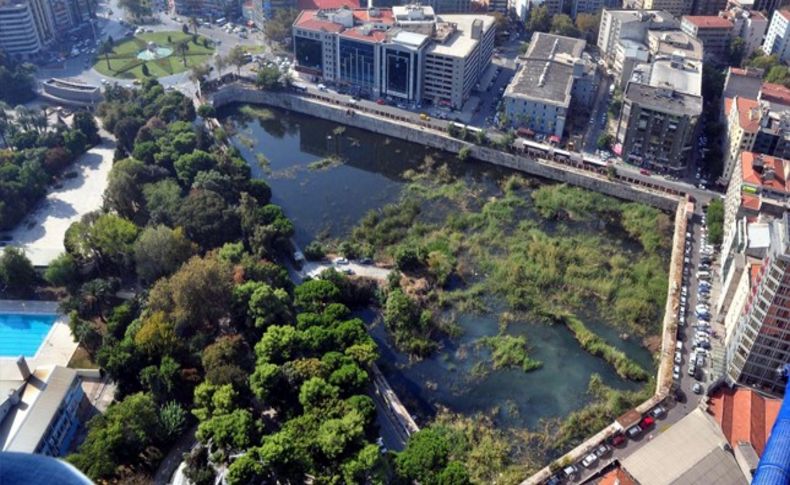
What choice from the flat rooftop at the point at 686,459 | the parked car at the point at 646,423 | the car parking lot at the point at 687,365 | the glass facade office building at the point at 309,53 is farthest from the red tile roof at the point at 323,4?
the flat rooftop at the point at 686,459

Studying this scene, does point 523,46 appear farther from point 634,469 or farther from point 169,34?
point 634,469

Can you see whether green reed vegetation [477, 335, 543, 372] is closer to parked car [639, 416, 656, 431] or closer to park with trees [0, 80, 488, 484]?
parked car [639, 416, 656, 431]

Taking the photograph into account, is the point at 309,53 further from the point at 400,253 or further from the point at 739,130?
the point at 739,130

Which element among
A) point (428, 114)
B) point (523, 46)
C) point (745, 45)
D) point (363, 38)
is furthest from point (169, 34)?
point (745, 45)

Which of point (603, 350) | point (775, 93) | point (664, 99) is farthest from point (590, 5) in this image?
point (603, 350)

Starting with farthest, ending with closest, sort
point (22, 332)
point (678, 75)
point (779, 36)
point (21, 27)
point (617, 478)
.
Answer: point (21, 27) → point (779, 36) → point (678, 75) → point (22, 332) → point (617, 478)

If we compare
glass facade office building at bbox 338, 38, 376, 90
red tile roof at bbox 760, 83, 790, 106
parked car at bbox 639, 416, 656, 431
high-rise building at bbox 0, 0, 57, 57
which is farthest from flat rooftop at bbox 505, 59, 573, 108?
high-rise building at bbox 0, 0, 57, 57
